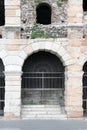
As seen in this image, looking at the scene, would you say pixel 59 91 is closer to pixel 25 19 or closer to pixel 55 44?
pixel 55 44

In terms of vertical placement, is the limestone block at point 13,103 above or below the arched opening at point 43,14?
below

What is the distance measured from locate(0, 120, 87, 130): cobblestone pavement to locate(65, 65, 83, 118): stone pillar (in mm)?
1068

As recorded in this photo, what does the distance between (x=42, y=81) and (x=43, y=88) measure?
372 millimetres

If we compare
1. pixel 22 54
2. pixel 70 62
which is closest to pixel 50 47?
pixel 70 62

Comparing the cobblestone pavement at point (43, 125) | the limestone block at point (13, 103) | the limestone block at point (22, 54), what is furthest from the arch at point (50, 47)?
the cobblestone pavement at point (43, 125)

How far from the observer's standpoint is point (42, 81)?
20594 millimetres

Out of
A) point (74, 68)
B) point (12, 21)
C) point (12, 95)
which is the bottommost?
point (12, 95)

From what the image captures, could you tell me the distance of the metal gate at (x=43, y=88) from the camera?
20547 mm

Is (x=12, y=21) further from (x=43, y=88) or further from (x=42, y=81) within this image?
(x=43, y=88)

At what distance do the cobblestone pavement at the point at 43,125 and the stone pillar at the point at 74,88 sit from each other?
1.07 metres

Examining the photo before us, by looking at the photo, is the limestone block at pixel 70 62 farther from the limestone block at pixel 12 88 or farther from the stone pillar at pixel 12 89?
the limestone block at pixel 12 88

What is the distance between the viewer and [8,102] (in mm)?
19250

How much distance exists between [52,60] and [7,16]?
137 inches

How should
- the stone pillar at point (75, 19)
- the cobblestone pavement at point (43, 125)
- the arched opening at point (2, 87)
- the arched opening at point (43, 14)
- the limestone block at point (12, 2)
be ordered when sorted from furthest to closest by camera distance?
the arched opening at point (43, 14) < the arched opening at point (2, 87) < the stone pillar at point (75, 19) < the limestone block at point (12, 2) < the cobblestone pavement at point (43, 125)
